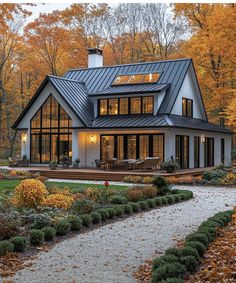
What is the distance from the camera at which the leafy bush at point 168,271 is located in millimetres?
5355

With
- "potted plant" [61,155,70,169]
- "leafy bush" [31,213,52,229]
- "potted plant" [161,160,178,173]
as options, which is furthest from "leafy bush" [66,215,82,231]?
"potted plant" [61,155,70,169]

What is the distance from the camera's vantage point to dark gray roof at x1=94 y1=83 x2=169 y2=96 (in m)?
23.8

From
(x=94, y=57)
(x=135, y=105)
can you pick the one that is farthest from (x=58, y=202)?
(x=94, y=57)

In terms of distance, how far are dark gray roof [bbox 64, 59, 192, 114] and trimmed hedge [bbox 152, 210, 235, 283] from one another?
662 inches

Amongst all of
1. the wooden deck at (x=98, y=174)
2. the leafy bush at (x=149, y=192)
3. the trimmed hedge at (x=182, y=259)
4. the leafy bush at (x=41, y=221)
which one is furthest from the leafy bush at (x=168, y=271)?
the wooden deck at (x=98, y=174)

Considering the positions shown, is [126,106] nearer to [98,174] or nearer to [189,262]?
[98,174]

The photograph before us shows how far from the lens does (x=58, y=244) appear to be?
7.60 m

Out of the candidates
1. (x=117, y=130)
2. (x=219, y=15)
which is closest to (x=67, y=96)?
(x=117, y=130)

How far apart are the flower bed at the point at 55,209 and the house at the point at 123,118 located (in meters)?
9.53

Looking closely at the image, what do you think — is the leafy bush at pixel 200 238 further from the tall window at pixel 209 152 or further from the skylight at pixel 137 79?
the tall window at pixel 209 152

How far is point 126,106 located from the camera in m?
25.2

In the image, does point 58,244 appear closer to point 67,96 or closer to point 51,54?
point 67,96

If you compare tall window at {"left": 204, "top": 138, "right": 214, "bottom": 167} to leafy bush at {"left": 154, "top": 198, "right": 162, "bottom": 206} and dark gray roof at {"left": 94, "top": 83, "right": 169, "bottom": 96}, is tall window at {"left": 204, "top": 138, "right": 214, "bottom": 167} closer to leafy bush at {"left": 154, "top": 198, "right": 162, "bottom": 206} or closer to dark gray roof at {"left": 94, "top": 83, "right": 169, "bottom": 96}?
dark gray roof at {"left": 94, "top": 83, "right": 169, "bottom": 96}

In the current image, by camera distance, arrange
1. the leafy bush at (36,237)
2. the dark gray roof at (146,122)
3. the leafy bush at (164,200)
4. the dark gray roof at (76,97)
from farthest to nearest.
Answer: the dark gray roof at (76,97) → the dark gray roof at (146,122) → the leafy bush at (164,200) → the leafy bush at (36,237)
